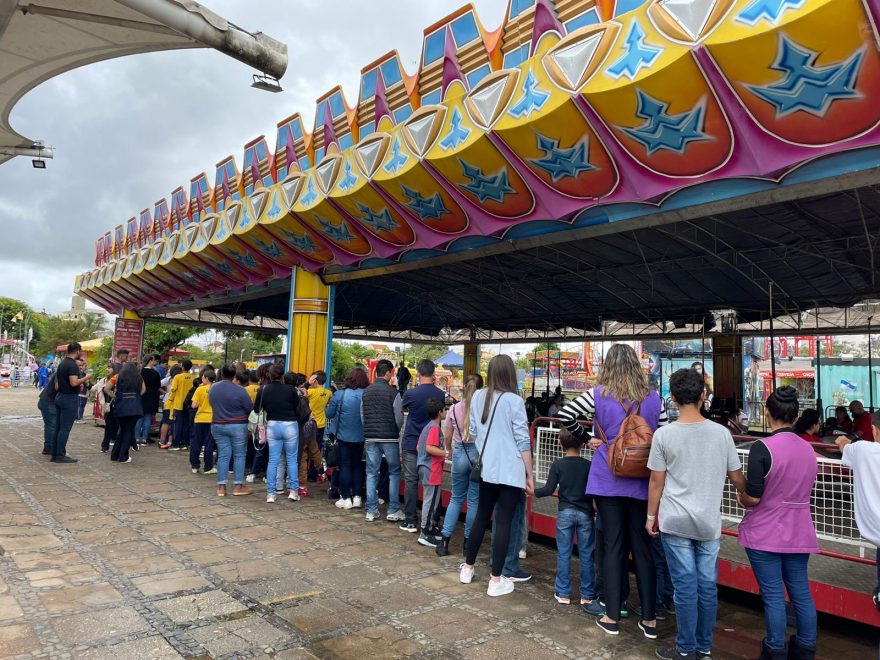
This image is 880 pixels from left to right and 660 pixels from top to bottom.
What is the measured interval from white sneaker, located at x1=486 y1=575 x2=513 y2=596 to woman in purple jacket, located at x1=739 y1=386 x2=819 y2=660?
1514 millimetres

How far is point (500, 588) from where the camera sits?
385 cm

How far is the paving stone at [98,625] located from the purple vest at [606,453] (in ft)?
8.73

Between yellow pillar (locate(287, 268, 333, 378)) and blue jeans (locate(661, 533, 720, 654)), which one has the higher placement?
yellow pillar (locate(287, 268, 333, 378))

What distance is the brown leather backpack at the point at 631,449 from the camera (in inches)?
127

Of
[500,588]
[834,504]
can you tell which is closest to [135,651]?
[500,588]

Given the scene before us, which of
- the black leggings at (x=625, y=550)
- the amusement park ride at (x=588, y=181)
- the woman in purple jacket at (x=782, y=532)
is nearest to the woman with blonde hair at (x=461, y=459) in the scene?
the amusement park ride at (x=588, y=181)

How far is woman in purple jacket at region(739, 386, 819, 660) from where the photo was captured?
2.85 metres

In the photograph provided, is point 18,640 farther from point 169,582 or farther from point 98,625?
point 169,582

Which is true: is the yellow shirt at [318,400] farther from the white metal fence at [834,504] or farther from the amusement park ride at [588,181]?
the white metal fence at [834,504]

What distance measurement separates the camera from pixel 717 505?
9.37 ft

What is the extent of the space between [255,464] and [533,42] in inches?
244

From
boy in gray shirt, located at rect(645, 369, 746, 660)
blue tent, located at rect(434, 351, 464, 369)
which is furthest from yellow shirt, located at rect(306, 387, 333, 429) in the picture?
blue tent, located at rect(434, 351, 464, 369)

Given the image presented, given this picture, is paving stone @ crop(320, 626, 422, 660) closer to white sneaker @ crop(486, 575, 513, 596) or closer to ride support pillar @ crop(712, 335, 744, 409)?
white sneaker @ crop(486, 575, 513, 596)

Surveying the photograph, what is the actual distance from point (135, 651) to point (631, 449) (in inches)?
109
